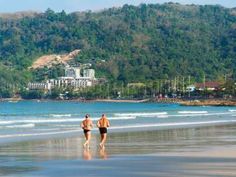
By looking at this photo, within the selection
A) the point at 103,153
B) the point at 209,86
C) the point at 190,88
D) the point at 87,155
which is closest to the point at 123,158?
the point at 87,155

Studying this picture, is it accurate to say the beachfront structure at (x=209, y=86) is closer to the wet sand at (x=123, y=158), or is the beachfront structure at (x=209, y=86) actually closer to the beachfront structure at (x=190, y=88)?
the beachfront structure at (x=190, y=88)

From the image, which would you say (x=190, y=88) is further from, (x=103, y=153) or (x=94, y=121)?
(x=103, y=153)

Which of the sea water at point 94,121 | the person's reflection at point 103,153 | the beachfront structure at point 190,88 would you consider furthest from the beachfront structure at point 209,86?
the person's reflection at point 103,153

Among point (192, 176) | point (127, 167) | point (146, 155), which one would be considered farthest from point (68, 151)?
point (192, 176)

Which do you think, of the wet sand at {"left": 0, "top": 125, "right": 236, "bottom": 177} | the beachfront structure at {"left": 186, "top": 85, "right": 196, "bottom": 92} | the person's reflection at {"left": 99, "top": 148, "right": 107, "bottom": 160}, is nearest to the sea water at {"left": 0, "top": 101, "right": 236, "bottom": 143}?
the wet sand at {"left": 0, "top": 125, "right": 236, "bottom": 177}

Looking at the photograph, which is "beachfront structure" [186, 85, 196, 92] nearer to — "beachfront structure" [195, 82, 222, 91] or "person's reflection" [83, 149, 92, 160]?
Result: "beachfront structure" [195, 82, 222, 91]

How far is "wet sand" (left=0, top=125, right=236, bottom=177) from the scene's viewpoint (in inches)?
834

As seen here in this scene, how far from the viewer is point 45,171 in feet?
71.6

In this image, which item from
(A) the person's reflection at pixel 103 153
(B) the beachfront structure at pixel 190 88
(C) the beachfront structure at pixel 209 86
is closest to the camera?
(A) the person's reflection at pixel 103 153

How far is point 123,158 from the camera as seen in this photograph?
25516 mm

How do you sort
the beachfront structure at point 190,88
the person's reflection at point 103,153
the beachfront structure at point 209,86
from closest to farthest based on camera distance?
1. the person's reflection at point 103,153
2. the beachfront structure at point 209,86
3. the beachfront structure at point 190,88

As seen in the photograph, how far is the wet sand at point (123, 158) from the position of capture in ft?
69.5

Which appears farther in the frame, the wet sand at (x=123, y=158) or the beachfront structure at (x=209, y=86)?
the beachfront structure at (x=209, y=86)

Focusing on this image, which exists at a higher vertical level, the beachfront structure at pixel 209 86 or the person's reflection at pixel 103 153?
the beachfront structure at pixel 209 86
